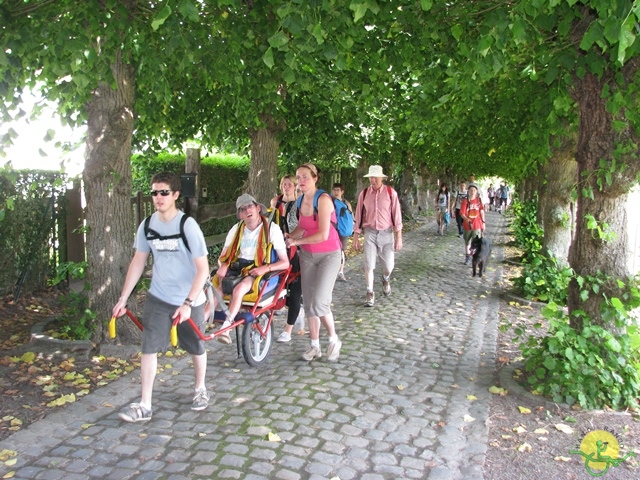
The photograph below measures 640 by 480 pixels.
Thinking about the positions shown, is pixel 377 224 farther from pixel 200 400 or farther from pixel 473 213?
pixel 200 400

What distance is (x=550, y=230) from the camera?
10891 mm

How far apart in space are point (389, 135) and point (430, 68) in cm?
806

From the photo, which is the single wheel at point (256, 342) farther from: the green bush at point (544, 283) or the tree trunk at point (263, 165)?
the tree trunk at point (263, 165)

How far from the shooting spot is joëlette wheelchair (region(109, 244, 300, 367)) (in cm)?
549

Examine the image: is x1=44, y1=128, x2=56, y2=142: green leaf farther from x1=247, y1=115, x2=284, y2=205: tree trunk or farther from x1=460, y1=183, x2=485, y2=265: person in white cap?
x1=460, y1=183, x2=485, y2=265: person in white cap

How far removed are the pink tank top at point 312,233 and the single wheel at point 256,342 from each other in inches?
32.7

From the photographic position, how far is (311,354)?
20.2 feet

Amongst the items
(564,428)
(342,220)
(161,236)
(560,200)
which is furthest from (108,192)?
(560,200)

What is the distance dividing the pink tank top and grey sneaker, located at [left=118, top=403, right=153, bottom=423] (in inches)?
89.1

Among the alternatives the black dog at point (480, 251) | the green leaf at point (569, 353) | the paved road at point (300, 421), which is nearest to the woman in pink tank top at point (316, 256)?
the paved road at point (300, 421)

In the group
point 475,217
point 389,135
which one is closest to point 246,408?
point 475,217

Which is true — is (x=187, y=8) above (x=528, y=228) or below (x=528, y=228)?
above

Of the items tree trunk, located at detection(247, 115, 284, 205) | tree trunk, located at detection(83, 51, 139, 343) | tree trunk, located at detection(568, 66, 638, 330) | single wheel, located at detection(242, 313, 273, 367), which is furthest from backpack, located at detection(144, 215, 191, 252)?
tree trunk, located at detection(247, 115, 284, 205)

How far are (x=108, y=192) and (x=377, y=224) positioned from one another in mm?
4196
